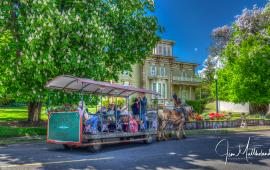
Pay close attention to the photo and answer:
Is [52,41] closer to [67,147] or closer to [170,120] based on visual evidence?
[67,147]

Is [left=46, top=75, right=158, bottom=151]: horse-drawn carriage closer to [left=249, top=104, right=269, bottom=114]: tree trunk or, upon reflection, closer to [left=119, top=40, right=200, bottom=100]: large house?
[left=119, top=40, right=200, bottom=100]: large house

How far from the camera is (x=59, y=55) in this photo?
59.5 ft

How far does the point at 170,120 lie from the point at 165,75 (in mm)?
41957

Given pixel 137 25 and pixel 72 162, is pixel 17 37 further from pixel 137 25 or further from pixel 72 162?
pixel 72 162

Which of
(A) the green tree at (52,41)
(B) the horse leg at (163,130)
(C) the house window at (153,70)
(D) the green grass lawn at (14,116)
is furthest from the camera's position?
(C) the house window at (153,70)

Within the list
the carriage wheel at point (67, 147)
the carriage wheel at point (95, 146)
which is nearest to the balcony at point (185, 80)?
the carriage wheel at point (67, 147)

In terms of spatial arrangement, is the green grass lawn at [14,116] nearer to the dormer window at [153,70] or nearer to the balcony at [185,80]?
the dormer window at [153,70]

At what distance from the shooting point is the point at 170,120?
20.1 m

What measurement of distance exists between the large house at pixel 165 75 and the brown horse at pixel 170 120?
3432 cm

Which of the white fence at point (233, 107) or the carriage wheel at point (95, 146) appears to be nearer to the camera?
the carriage wheel at point (95, 146)

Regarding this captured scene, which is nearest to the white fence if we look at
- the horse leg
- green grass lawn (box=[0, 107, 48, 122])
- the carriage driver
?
green grass lawn (box=[0, 107, 48, 122])

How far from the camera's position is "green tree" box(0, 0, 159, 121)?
58.6ft

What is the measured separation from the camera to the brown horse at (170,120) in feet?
64.8

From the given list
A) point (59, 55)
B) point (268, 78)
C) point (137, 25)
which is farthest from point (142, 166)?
point (268, 78)
